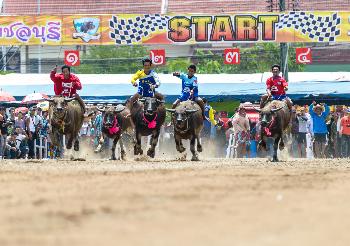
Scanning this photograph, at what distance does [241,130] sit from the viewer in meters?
34.0

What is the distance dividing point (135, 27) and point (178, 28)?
5.71 ft

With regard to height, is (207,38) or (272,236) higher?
(207,38)

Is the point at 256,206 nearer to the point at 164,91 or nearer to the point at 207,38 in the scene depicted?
the point at 164,91

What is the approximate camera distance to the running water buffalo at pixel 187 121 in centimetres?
2642

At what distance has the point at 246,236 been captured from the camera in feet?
32.7

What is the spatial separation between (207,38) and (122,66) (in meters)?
27.5

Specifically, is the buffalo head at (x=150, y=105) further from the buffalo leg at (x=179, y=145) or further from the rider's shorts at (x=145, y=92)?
the buffalo leg at (x=179, y=145)

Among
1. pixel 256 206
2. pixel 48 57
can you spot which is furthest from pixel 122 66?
pixel 256 206

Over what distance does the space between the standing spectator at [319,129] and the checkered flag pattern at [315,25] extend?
990 cm

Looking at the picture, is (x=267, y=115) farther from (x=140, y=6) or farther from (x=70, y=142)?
(x=140, y=6)

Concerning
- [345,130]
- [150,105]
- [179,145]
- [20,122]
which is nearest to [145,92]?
[150,105]

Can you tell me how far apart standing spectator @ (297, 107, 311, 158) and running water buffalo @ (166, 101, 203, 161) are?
7597 millimetres

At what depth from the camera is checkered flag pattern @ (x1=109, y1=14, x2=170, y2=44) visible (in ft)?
143

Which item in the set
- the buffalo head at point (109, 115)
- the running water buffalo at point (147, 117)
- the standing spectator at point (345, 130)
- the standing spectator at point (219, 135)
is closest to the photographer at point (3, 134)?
the buffalo head at point (109, 115)
